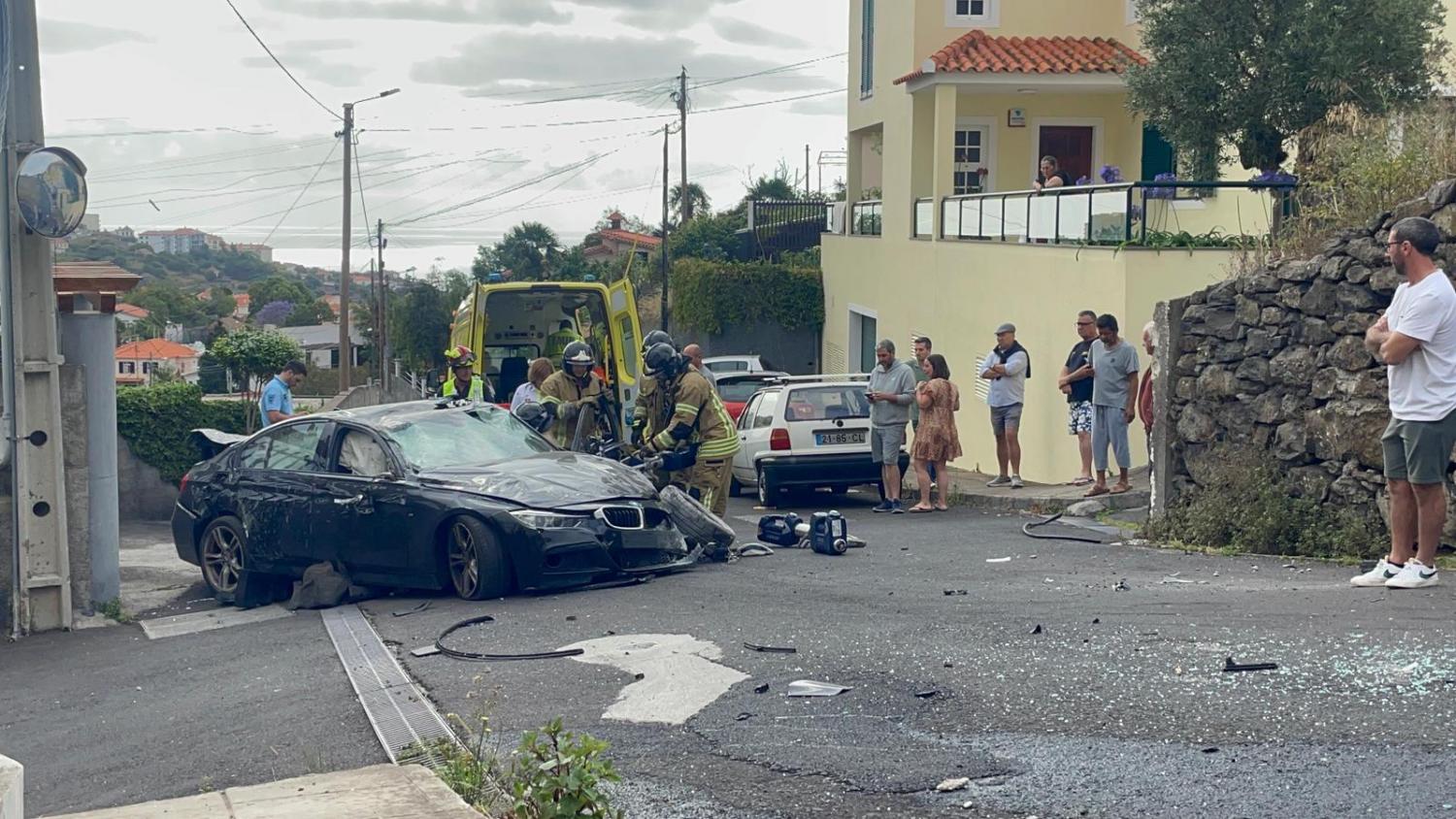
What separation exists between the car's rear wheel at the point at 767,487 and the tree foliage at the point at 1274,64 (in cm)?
659

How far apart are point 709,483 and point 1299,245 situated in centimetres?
464

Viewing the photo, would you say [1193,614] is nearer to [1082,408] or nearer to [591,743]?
[591,743]

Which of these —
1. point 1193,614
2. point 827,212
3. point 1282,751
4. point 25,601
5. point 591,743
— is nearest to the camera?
point 591,743

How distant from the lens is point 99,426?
11141 mm

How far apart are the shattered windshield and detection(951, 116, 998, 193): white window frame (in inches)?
688

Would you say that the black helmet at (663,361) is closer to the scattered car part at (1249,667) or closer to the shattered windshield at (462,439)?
the shattered windshield at (462,439)

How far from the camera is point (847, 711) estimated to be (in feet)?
20.9

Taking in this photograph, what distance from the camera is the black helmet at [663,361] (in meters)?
11.9

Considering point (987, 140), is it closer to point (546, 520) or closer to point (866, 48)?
point (866, 48)

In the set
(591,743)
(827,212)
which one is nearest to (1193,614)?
(591,743)

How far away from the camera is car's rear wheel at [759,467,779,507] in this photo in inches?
671

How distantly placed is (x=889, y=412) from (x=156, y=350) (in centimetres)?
5023

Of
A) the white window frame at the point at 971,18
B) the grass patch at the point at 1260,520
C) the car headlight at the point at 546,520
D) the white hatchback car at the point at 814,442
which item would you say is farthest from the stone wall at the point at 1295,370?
the white window frame at the point at 971,18

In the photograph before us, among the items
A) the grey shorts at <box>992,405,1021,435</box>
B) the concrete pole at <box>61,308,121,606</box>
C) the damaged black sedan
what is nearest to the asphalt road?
the damaged black sedan
